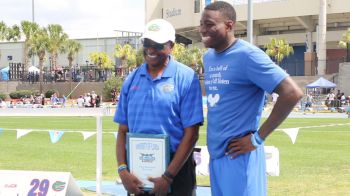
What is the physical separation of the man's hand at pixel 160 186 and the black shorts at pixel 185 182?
107 mm

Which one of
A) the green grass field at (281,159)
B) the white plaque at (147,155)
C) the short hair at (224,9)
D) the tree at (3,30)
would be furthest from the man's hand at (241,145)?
the tree at (3,30)

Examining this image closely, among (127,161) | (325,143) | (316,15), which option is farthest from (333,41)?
(127,161)

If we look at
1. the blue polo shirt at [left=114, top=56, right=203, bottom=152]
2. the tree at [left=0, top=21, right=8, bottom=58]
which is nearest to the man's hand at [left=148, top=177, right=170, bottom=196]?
the blue polo shirt at [left=114, top=56, right=203, bottom=152]

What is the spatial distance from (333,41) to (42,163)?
53.7 m

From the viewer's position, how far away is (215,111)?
4.46 metres

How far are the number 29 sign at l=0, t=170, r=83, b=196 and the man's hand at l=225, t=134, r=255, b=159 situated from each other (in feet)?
11.4

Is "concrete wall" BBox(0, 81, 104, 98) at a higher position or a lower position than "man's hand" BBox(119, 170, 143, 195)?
lower

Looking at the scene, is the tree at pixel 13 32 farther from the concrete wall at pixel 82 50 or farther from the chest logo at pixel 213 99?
the chest logo at pixel 213 99

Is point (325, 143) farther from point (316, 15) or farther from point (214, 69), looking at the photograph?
point (316, 15)

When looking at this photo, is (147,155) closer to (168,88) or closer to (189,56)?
(168,88)

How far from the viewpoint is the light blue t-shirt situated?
4.26 metres

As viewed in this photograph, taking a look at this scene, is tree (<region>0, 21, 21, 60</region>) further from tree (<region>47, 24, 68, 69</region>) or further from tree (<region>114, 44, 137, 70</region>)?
tree (<region>114, 44, 137, 70</region>)

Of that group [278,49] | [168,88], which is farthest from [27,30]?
[168,88]

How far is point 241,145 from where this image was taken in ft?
14.2
